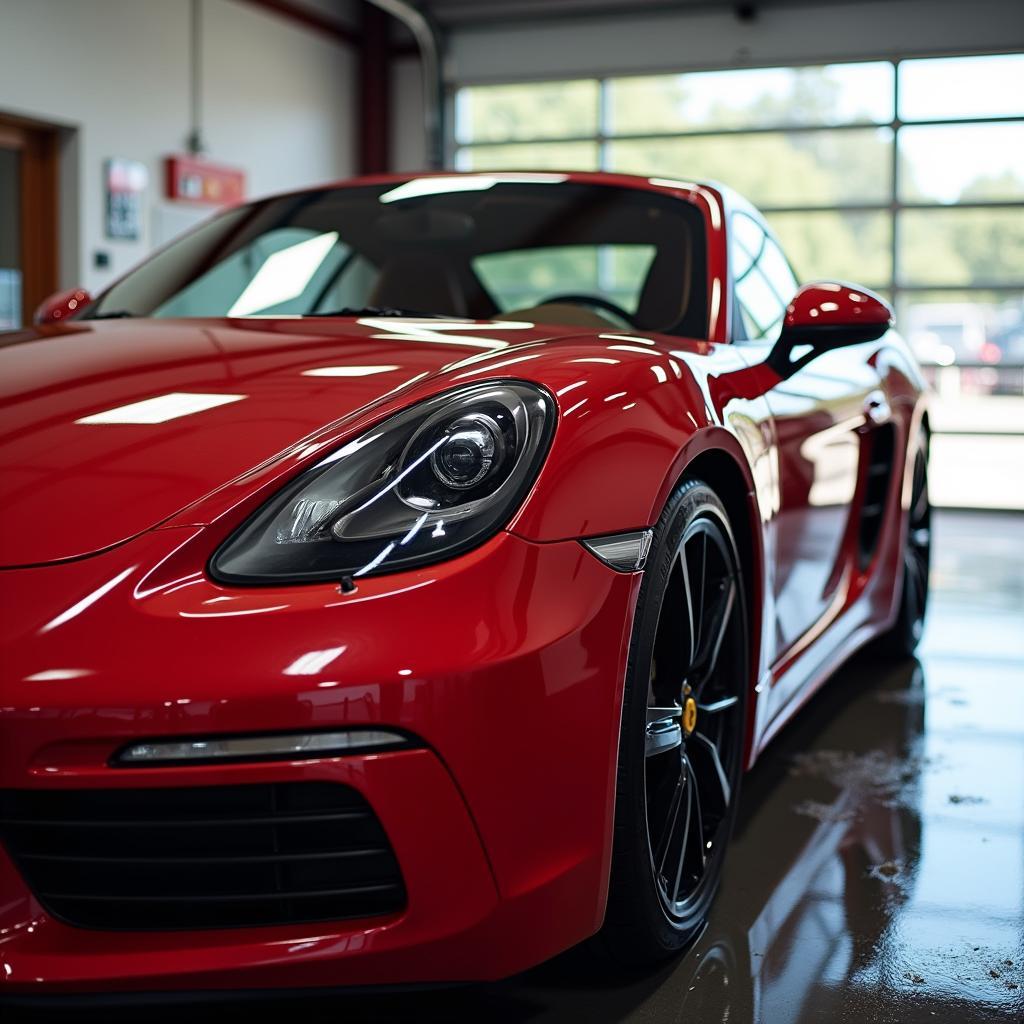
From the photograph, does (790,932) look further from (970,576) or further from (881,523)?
(970,576)

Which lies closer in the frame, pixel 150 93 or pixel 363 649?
pixel 363 649

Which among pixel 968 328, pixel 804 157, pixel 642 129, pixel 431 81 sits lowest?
pixel 968 328

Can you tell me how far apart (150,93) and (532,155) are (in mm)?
3593

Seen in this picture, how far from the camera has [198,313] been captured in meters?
2.45

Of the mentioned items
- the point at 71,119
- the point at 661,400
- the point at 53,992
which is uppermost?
the point at 71,119

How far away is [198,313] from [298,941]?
1449mm

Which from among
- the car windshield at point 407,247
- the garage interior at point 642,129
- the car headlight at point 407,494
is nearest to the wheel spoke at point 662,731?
the car headlight at point 407,494

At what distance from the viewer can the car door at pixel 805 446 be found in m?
2.25

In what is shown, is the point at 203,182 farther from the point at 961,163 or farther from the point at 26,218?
the point at 961,163

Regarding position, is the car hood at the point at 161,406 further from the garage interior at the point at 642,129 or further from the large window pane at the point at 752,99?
the large window pane at the point at 752,99

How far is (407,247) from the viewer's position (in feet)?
8.48

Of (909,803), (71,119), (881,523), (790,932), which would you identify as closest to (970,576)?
(881,523)

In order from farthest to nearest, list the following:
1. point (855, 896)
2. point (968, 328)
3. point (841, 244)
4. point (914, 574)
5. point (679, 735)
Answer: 1. point (841, 244)
2. point (968, 328)
3. point (914, 574)
4. point (855, 896)
5. point (679, 735)

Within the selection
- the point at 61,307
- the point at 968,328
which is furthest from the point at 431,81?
the point at 61,307
